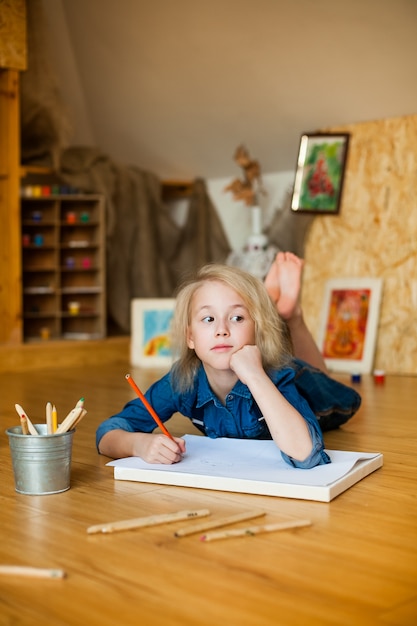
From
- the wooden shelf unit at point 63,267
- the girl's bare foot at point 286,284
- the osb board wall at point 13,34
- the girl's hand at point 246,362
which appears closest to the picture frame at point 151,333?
the wooden shelf unit at point 63,267

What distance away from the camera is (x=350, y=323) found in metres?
4.45

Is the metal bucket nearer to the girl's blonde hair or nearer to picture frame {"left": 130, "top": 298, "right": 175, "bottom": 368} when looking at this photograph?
the girl's blonde hair

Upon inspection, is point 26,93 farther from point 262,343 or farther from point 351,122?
point 262,343

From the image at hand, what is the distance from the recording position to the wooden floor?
1149 millimetres

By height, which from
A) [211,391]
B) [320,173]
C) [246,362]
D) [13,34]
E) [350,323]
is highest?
[13,34]

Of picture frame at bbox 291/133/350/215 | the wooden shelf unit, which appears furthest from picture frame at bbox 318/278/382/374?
the wooden shelf unit

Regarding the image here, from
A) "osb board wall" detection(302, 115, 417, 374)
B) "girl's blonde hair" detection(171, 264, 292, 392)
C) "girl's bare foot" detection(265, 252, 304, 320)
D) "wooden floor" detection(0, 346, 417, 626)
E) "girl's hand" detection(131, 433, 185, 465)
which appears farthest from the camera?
"osb board wall" detection(302, 115, 417, 374)

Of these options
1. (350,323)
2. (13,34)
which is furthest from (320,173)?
(13,34)

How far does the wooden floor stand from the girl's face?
332mm

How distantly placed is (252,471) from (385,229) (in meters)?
2.80

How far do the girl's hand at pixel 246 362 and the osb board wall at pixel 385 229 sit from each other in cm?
257

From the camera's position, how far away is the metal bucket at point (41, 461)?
1.74 meters

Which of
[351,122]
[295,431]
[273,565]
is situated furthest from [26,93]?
[273,565]

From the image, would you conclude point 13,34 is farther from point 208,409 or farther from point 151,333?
point 208,409
